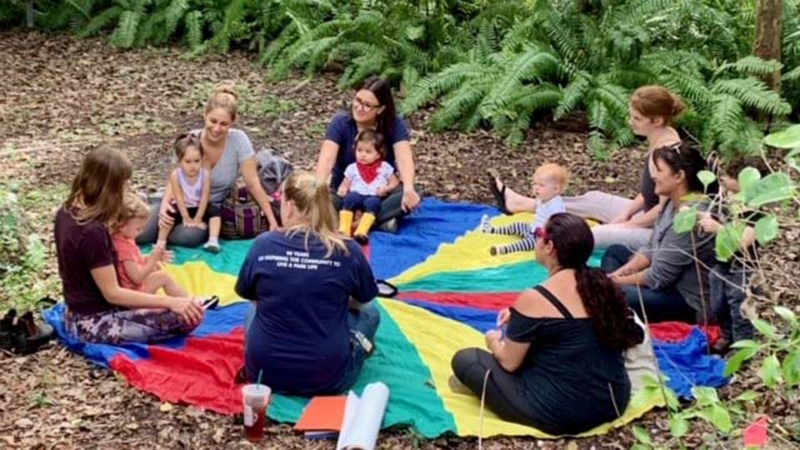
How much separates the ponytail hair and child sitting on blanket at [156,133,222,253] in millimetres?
3050

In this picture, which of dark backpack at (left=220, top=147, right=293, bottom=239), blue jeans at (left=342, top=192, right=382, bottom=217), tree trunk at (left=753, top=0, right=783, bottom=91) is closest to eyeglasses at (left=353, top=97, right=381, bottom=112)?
blue jeans at (left=342, top=192, right=382, bottom=217)

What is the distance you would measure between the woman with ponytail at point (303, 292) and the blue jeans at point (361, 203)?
7.32 ft

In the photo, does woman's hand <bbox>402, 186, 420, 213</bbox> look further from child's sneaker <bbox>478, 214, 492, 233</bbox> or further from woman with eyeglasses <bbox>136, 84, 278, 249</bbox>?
woman with eyeglasses <bbox>136, 84, 278, 249</bbox>

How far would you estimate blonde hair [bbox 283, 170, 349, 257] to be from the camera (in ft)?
15.6

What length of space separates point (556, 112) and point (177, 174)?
383 cm

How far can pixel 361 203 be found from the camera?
7129mm

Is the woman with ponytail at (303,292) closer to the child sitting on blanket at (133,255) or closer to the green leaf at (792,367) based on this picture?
the child sitting on blanket at (133,255)

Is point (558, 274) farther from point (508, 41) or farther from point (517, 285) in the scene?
point (508, 41)

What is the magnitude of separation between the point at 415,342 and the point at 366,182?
1985 mm

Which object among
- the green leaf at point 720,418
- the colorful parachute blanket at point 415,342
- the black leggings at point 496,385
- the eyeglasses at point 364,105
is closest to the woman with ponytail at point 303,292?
the colorful parachute blanket at point 415,342

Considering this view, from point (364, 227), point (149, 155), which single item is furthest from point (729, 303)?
point (149, 155)

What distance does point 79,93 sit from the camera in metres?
10.6

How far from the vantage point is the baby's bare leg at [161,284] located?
18.1 feet

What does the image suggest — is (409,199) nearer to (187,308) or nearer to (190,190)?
(190,190)
